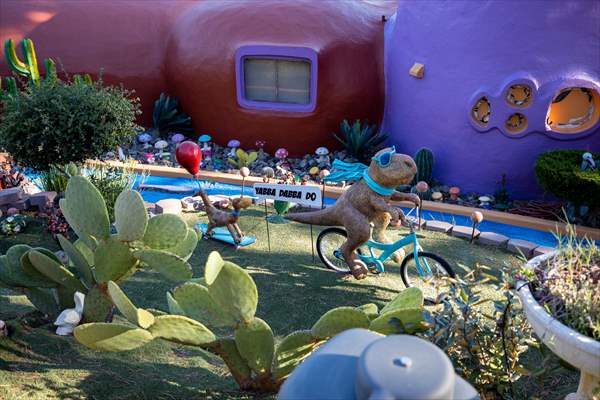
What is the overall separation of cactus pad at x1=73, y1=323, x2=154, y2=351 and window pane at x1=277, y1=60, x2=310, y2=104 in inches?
254

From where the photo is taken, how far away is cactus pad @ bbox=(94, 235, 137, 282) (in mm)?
3084

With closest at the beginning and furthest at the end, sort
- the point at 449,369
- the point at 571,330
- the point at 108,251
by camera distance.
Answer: the point at 449,369, the point at 571,330, the point at 108,251

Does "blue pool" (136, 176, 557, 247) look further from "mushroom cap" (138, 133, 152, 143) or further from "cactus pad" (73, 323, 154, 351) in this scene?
"cactus pad" (73, 323, 154, 351)

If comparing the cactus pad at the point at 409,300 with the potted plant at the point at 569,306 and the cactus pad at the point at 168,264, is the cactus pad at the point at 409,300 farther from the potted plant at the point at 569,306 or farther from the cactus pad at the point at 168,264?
the cactus pad at the point at 168,264

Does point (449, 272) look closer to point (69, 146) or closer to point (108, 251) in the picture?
point (108, 251)

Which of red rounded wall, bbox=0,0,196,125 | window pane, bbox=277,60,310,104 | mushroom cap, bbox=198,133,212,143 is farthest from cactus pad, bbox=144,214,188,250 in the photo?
red rounded wall, bbox=0,0,196,125

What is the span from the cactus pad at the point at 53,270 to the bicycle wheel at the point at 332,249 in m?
2.16

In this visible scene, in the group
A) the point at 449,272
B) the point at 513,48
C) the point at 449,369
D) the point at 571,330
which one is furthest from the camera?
the point at 513,48

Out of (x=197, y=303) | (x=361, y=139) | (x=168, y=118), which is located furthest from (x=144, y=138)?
(x=197, y=303)

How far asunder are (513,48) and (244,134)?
14.1 ft

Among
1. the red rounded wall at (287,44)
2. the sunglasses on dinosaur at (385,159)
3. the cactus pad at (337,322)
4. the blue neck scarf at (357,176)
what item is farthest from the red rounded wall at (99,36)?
the cactus pad at (337,322)

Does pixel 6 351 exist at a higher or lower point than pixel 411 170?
lower

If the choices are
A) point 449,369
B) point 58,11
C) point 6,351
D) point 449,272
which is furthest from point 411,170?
point 58,11

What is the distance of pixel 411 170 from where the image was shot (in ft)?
13.5
